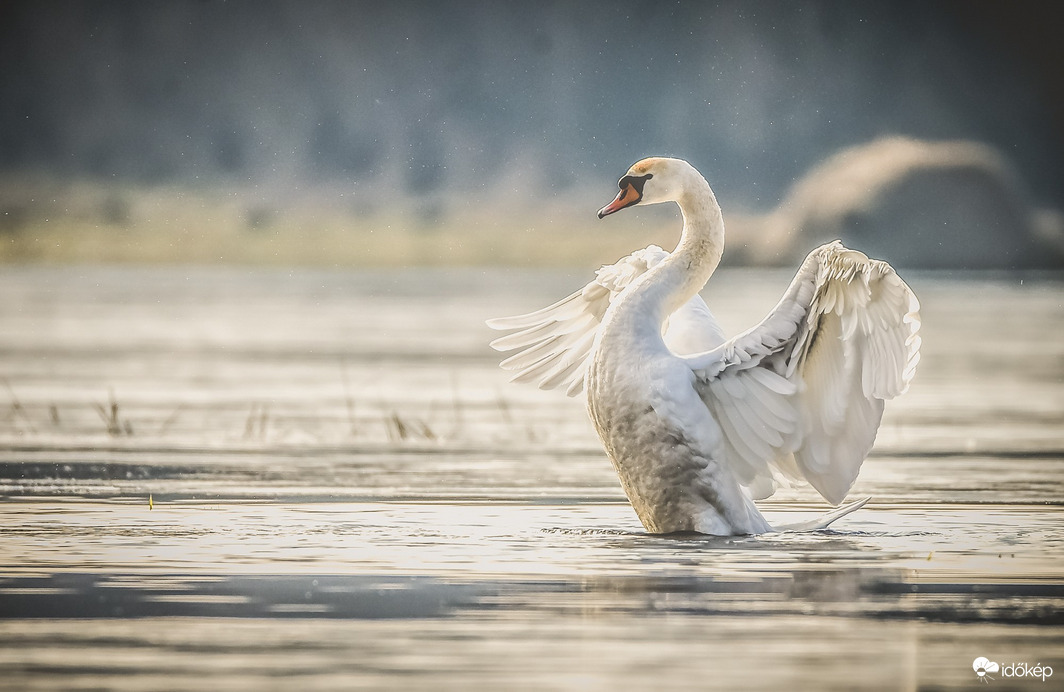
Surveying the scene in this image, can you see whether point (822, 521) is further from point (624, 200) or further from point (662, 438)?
point (624, 200)

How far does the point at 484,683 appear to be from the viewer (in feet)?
17.9

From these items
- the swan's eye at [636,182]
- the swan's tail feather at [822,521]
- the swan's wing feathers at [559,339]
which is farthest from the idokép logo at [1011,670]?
the swan's wing feathers at [559,339]

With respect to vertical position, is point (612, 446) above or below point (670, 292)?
below

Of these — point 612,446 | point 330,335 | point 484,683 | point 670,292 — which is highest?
point 330,335

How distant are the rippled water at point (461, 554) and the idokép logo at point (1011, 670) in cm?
5

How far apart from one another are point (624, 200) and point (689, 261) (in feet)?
1.79

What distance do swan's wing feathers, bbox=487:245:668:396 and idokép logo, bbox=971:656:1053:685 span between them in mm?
4755

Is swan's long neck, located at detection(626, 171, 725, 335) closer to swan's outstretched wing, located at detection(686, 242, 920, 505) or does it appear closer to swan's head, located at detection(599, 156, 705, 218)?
swan's head, located at detection(599, 156, 705, 218)

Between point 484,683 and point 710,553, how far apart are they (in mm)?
2730

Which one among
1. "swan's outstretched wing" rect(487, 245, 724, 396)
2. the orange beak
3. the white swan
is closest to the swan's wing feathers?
"swan's outstretched wing" rect(487, 245, 724, 396)

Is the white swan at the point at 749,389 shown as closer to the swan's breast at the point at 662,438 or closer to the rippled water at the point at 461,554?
the swan's breast at the point at 662,438

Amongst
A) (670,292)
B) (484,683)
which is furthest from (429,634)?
(670,292)

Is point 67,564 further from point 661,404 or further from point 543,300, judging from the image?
point 543,300

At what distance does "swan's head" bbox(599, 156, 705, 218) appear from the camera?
9.21 meters
